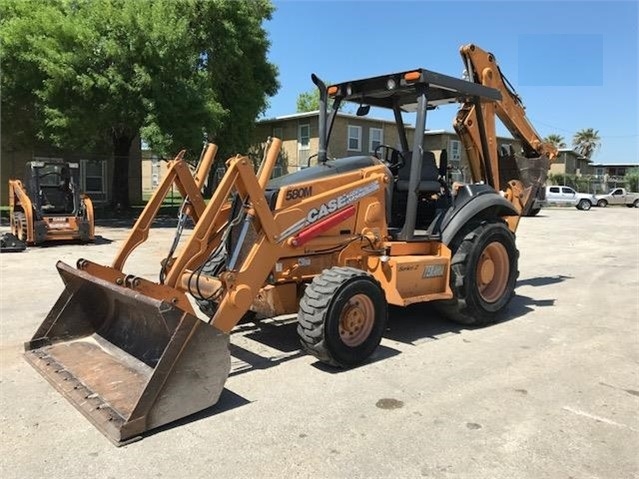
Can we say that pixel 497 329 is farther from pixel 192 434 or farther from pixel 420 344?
pixel 192 434

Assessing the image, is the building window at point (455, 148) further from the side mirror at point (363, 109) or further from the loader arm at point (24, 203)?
the loader arm at point (24, 203)

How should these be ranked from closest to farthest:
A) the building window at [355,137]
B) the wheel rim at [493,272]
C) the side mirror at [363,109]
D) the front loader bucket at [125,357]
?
the front loader bucket at [125,357]
the wheel rim at [493,272]
the side mirror at [363,109]
the building window at [355,137]

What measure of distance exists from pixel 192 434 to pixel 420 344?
2.99 metres

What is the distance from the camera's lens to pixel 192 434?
155 inches

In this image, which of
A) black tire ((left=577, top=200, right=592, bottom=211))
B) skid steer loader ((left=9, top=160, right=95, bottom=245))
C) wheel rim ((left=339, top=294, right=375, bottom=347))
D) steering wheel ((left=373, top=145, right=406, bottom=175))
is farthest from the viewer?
black tire ((left=577, top=200, right=592, bottom=211))

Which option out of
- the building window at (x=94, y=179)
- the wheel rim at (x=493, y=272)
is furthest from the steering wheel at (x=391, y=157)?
the building window at (x=94, y=179)

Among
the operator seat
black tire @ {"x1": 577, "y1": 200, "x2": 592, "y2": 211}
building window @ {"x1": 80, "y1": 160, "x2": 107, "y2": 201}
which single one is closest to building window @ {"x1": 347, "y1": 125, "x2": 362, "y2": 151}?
building window @ {"x1": 80, "y1": 160, "x2": 107, "y2": 201}

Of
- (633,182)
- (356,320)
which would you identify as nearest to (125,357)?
(356,320)

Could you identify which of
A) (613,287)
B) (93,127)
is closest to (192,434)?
(613,287)

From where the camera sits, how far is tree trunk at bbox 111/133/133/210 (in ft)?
74.2

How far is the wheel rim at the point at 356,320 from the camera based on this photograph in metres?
5.21

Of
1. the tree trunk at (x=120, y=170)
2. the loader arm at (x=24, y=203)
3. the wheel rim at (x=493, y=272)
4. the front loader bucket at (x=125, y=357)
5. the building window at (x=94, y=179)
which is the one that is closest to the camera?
the front loader bucket at (x=125, y=357)

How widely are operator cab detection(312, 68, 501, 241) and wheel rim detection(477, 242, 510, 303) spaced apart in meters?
0.76

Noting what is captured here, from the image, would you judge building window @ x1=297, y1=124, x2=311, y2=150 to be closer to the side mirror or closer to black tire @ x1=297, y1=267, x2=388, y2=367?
the side mirror
